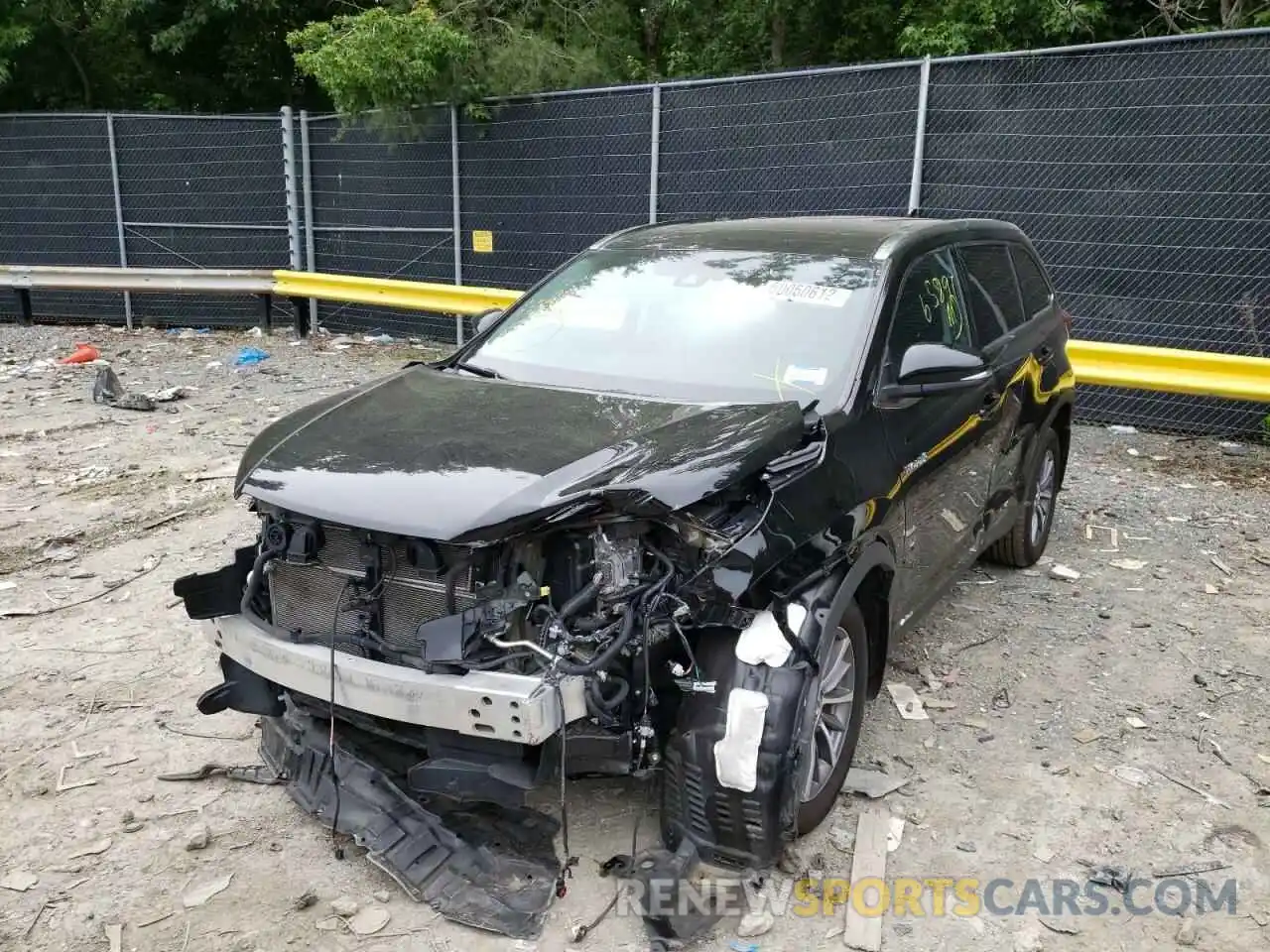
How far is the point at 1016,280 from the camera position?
17.6 ft

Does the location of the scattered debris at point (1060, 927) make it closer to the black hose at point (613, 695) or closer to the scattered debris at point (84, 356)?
the black hose at point (613, 695)

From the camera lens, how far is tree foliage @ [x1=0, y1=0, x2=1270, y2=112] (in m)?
11.7

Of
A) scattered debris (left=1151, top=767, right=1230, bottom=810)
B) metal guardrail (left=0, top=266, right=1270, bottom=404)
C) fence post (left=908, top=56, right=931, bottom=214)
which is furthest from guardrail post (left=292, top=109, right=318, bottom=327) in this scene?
scattered debris (left=1151, top=767, right=1230, bottom=810)

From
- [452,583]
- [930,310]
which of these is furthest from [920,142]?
[452,583]

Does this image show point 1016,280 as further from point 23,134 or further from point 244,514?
point 23,134

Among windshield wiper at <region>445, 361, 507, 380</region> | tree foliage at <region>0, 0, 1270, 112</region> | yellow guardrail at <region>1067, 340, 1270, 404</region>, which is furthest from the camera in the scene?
tree foliage at <region>0, 0, 1270, 112</region>

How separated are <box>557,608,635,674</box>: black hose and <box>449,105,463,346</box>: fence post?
30.6ft

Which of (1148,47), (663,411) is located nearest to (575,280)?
(663,411)

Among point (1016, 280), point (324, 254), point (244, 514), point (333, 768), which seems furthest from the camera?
point (324, 254)

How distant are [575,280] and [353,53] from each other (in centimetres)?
801

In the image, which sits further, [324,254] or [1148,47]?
[324,254]

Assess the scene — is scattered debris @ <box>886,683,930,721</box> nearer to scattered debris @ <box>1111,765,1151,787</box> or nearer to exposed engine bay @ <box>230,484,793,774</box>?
scattered debris @ <box>1111,765,1151,787</box>

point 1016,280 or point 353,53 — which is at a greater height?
point 353,53

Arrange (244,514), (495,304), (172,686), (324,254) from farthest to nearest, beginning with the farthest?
(324,254)
(495,304)
(244,514)
(172,686)
